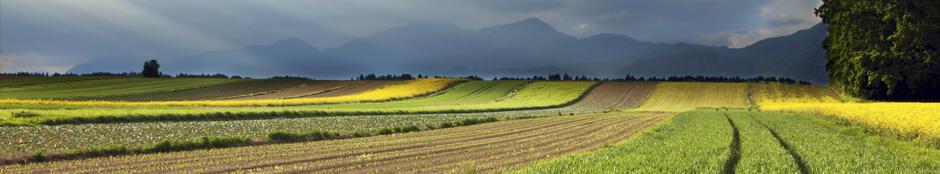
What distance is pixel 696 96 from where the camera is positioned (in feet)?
308

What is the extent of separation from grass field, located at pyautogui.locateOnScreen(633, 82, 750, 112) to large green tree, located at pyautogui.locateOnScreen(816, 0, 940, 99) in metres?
20.8

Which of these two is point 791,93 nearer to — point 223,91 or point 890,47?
point 890,47

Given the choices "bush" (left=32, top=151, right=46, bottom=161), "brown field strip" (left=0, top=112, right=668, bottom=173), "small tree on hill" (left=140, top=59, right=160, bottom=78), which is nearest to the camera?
"brown field strip" (left=0, top=112, right=668, bottom=173)

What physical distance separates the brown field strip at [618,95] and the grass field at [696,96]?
1.74 meters

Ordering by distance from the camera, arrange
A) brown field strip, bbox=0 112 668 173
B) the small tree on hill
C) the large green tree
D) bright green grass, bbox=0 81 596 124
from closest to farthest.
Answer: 1. brown field strip, bbox=0 112 668 173
2. bright green grass, bbox=0 81 596 124
3. the large green tree
4. the small tree on hill

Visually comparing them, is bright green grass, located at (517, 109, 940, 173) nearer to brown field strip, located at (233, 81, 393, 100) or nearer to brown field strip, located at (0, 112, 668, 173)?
brown field strip, located at (0, 112, 668, 173)

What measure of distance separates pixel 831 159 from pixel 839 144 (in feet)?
17.7

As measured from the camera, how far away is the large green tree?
159ft

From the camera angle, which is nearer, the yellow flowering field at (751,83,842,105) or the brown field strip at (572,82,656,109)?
the yellow flowering field at (751,83,842,105)

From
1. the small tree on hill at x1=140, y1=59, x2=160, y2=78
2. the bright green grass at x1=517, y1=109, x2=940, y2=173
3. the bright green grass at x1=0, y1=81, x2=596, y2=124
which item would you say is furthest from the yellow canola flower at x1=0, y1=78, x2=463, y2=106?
the small tree on hill at x1=140, y1=59, x2=160, y2=78

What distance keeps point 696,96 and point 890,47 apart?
4339 centimetres

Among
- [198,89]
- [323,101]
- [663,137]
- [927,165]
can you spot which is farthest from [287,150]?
[198,89]

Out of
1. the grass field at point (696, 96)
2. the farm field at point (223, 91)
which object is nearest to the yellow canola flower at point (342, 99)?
the farm field at point (223, 91)

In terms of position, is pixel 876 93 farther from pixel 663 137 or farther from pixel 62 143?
pixel 62 143
